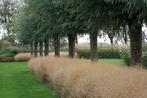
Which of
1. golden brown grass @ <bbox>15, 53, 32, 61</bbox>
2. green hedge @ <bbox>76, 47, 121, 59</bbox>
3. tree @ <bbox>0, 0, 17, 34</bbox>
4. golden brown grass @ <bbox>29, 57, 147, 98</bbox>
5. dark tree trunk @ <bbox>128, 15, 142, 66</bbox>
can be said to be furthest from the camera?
tree @ <bbox>0, 0, 17, 34</bbox>

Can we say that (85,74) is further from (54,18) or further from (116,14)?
(54,18)

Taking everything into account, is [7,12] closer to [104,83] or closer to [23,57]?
[23,57]

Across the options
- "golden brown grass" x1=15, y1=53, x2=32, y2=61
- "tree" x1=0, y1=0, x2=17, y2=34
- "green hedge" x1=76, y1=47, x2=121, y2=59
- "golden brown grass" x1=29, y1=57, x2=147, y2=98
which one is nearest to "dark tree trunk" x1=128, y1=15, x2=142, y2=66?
"golden brown grass" x1=29, y1=57, x2=147, y2=98

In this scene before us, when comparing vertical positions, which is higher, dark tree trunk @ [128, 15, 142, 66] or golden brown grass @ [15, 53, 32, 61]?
dark tree trunk @ [128, 15, 142, 66]

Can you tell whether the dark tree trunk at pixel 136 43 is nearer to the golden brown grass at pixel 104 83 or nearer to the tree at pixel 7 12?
the golden brown grass at pixel 104 83

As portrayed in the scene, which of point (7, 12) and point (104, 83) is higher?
point (7, 12)

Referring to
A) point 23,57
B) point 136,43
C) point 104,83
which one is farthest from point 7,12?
point 104,83

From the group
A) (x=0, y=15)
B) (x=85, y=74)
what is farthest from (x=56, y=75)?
(x=0, y=15)

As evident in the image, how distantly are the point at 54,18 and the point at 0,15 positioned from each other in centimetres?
6994

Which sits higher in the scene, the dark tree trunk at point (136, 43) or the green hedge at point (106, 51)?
the dark tree trunk at point (136, 43)

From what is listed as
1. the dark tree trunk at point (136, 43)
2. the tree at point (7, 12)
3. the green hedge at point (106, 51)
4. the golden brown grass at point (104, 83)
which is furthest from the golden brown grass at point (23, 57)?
the dark tree trunk at point (136, 43)

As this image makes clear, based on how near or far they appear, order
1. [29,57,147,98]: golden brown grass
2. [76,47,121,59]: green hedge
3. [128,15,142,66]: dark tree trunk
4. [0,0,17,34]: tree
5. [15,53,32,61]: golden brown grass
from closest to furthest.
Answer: [29,57,147,98]: golden brown grass, [128,15,142,66]: dark tree trunk, [15,53,32,61]: golden brown grass, [76,47,121,59]: green hedge, [0,0,17,34]: tree

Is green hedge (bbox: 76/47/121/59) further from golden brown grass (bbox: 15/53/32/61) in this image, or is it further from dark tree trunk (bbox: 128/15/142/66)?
dark tree trunk (bbox: 128/15/142/66)

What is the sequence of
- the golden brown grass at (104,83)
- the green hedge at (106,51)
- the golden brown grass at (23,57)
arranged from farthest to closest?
the green hedge at (106,51) < the golden brown grass at (23,57) < the golden brown grass at (104,83)
